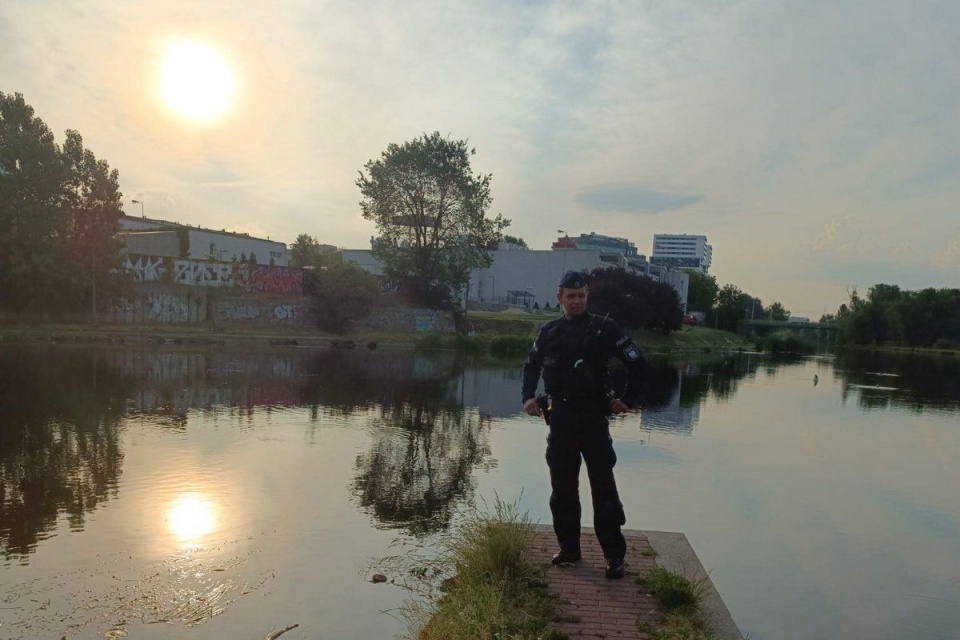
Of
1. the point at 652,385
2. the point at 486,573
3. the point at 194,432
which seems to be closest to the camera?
the point at 486,573

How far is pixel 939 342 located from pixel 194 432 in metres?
115

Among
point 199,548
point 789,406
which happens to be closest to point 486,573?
point 199,548

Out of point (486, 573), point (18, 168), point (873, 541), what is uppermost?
point (18, 168)

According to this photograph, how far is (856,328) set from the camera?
108312mm

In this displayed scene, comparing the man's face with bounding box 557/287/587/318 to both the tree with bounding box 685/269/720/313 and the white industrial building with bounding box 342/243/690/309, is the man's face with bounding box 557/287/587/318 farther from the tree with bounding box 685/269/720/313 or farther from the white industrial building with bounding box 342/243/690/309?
the tree with bounding box 685/269/720/313

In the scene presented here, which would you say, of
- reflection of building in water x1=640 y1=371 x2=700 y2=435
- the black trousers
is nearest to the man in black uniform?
the black trousers

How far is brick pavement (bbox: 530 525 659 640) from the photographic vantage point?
459cm

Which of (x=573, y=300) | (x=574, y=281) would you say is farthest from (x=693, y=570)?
(x=574, y=281)

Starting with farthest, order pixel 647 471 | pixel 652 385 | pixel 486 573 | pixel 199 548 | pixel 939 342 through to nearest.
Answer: pixel 939 342 → pixel 652 385 → pixel 647 471 → pixel 199 548 → pixel 486 573

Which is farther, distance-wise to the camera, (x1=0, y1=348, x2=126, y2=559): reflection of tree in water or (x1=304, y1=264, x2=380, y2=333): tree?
(x1=304, y1=264, x2=380, y2=333): tree

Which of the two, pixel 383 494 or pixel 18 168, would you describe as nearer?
pixel 383 494

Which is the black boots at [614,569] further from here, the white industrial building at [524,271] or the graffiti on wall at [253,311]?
the white industrial building at [524,271]

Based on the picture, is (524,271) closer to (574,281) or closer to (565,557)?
(574,281)

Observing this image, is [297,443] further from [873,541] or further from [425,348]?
[425,348]
